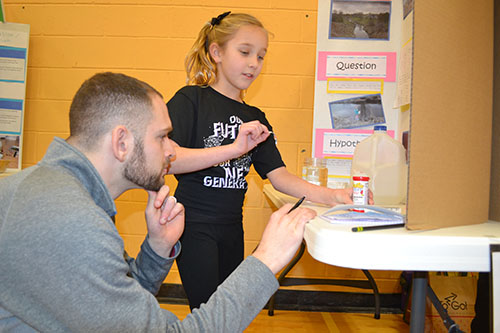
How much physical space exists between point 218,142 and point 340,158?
2.56 feet

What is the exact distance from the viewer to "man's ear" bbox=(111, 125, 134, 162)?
30.0 inches

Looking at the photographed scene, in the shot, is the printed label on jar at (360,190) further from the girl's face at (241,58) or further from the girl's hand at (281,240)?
the girl's face at (241,58)

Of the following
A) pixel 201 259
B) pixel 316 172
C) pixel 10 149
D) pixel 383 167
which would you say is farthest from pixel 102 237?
pixel 10 149

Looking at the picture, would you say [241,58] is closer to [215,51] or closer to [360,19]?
[215,51]

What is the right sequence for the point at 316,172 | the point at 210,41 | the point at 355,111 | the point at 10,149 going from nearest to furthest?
the point at 210,41
the point at 316,172
the point at 355,111
the point at 10,149

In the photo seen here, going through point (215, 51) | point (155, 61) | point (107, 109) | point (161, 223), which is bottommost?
point (161, 223)

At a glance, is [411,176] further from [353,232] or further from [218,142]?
[218,142]

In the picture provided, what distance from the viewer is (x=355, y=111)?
6.47ft

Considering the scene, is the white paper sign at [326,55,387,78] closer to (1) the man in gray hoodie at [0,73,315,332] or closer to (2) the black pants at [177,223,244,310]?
(2) the black pants at [177,223,244,310]

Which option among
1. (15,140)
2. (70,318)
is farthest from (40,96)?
(70,318)

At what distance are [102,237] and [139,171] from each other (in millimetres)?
248

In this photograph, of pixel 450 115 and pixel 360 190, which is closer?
pixel 450 115

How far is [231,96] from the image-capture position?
5.03 feet

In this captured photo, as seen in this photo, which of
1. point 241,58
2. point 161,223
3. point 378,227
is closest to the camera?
point 378,227
